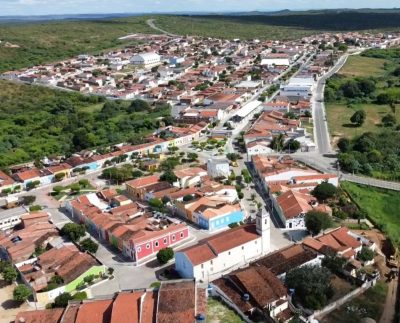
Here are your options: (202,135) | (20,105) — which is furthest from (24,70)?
(202,135)

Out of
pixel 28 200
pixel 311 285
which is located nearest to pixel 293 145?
pixel 28 200

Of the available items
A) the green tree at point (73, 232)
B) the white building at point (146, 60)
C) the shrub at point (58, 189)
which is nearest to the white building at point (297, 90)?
the shrub at point (58, 189)

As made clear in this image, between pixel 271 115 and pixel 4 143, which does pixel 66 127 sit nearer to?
pixel 4 143

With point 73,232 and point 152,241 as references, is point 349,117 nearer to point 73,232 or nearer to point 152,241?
point 152,241

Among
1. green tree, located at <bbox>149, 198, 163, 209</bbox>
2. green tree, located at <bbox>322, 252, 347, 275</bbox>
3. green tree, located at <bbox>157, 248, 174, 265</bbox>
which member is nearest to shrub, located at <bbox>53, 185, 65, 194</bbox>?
green tree, located at <bbox>149, 198, 163, 209</bbox>

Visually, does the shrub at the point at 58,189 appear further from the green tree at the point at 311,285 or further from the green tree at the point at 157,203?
the green tree at the point at 311,285
